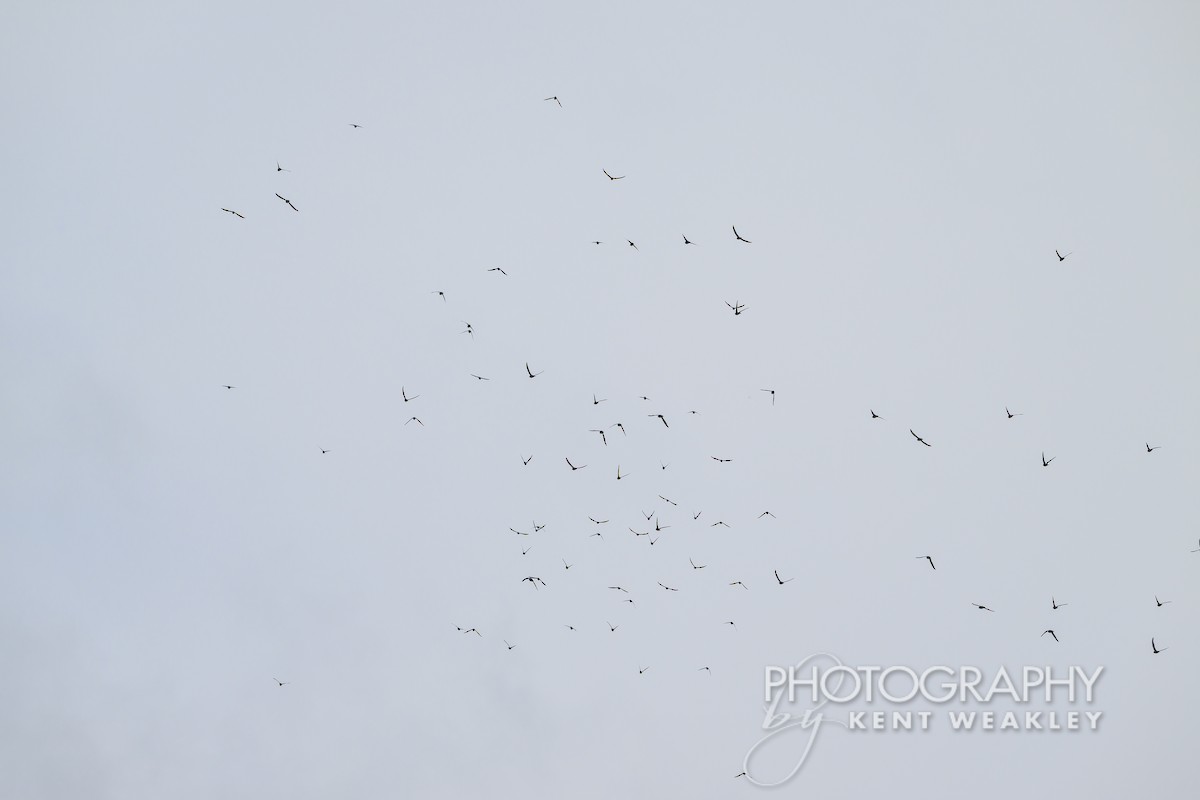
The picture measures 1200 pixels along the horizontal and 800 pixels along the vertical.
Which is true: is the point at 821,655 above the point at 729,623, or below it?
above

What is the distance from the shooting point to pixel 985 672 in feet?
475

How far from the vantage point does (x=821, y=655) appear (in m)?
95.8

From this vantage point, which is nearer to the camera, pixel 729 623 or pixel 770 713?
pixel 770 713

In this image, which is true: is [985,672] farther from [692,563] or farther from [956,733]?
[692,563]

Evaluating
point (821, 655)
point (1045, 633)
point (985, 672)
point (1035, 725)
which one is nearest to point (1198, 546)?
point (1045, 633)

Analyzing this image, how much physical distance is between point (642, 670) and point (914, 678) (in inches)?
1875

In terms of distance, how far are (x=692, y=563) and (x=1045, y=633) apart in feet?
185

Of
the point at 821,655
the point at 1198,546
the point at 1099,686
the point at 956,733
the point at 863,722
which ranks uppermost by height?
the point at 821,655

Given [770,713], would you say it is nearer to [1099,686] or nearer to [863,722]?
[863,722]

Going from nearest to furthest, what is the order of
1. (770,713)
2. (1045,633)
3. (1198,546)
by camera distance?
1. (770,713)
2. (1045,633)
3. (1198,546)

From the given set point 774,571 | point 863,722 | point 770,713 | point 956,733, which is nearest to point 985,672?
point 956,733

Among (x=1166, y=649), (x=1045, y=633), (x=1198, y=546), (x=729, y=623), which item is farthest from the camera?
(x=1166, y=649)

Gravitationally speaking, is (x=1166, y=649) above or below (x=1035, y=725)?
below

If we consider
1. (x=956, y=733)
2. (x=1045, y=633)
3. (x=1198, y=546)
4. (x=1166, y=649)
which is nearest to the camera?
(x=956, y=733)
